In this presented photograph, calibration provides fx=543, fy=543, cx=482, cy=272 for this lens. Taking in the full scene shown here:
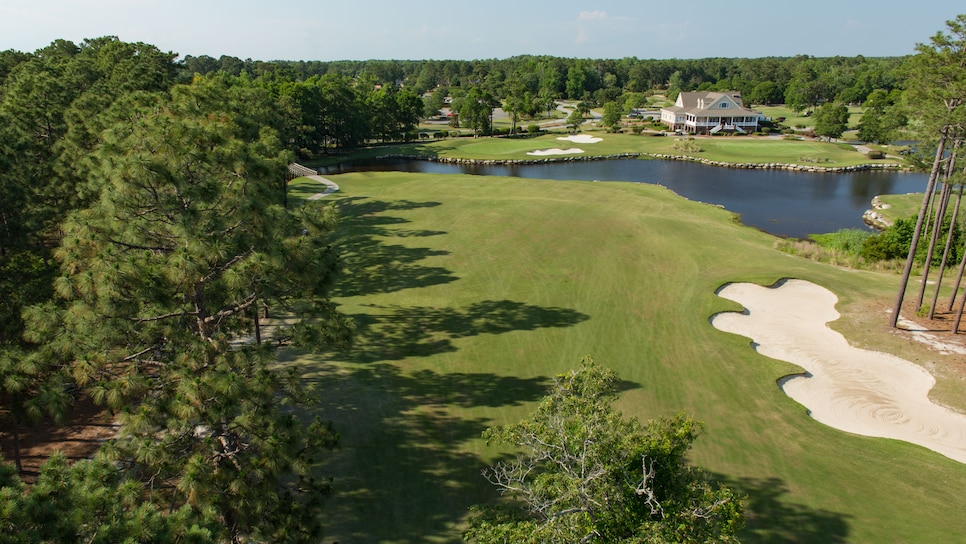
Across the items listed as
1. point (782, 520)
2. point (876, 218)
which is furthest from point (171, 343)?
point (876, 218)

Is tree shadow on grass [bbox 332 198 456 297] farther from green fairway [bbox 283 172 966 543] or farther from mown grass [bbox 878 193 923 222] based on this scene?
mown grass [bbox 878 193 923 222]

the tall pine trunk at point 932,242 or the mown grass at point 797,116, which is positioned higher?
the mown grass at point 797,116

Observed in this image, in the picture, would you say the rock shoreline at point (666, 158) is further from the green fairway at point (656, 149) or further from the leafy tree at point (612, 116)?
the leafy tree at point (612, 116)

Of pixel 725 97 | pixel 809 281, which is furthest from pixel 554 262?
pixel 725 97

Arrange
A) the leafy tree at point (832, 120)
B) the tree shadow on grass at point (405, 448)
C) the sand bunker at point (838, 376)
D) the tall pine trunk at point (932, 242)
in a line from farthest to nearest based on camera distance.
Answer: the leafy tree at point (832, 120), the tall pine trunk at point (932, 242), the sand bunker at point (838, 376), the tree shadow on grass at point (405, 448)

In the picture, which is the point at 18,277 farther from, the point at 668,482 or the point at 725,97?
the point at 725,97

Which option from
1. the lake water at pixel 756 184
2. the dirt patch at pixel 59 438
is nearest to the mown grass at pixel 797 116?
the lake water at pixel 756 184

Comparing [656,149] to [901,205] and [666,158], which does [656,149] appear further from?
[901,205]
